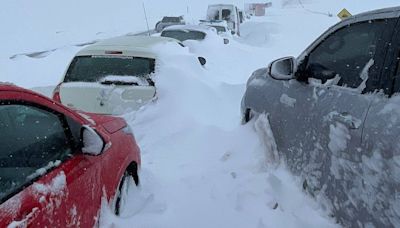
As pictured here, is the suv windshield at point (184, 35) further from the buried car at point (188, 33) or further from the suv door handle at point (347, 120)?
the suv door handle at point (347, 120)

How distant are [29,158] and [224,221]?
183 centimetres

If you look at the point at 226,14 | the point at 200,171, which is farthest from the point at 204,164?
the point at 226,14

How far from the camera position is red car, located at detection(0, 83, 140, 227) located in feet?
7.63

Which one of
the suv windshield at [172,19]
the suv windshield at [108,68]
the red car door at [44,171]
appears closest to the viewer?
the red car door at [44,171]

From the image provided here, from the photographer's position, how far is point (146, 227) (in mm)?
3656

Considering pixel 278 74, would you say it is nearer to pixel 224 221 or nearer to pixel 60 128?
pixel 224 221

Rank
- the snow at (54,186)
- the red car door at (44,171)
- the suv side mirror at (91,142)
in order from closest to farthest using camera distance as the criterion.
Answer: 1. the red car door at (44,171)
2. the snow at (54,186)
3. the suv side mirror at (91,142)

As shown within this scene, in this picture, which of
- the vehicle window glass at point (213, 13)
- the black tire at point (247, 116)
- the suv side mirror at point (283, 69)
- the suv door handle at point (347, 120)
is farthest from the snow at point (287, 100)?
the vehicle window glass at point (213, 13)

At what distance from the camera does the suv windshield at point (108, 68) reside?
6.24 meters

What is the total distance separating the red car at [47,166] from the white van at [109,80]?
2.76 meters

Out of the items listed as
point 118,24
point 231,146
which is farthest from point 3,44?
point 231,146

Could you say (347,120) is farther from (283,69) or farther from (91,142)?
(91,142)

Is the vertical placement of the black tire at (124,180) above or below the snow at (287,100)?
below

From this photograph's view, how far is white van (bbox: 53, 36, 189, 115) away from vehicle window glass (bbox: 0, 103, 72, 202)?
3184 millimetres
